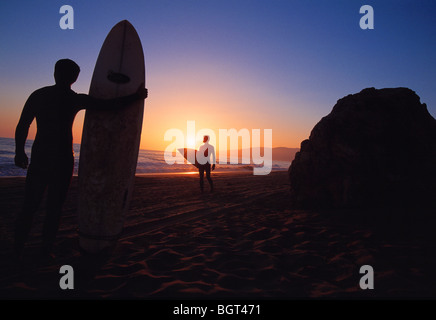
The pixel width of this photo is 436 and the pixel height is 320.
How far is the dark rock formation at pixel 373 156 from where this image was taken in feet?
15.6

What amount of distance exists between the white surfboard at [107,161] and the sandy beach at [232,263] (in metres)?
0.35

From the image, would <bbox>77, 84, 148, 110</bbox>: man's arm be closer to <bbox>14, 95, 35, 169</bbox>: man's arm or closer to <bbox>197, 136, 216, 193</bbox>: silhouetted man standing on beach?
<bbox>14, 95, 35, 169</bbox>: man's arm

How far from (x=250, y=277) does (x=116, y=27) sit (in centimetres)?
374

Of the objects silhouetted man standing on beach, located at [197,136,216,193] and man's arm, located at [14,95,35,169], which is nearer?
man's arm, located at [14,95,35,169]

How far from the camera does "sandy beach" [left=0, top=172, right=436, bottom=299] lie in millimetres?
2141

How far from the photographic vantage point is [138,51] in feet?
10.5

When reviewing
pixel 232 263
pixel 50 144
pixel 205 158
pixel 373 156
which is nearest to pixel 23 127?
pixel 50 144

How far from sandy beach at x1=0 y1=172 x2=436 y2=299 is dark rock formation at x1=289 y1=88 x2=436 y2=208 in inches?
42.0

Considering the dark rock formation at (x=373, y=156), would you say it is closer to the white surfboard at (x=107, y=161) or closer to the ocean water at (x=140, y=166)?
the white surfboard at (x=107, y=161)

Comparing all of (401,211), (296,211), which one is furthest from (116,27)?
(401,211)

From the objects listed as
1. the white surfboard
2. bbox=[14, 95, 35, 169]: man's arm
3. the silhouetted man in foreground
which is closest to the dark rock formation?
the white surfboard

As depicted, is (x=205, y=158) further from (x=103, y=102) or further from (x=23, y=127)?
(x=23, y=127)

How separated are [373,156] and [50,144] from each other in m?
5.71
